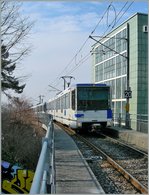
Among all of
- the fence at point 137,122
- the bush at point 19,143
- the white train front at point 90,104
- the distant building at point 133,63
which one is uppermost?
the distant building at point 133,63

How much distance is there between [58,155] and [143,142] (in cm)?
578

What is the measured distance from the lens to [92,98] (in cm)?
2284

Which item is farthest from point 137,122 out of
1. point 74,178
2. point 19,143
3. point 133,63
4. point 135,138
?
point 133,63

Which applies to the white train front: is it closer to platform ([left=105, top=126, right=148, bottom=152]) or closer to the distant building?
platform ([left=105, top=126, right=148, bottom=152])

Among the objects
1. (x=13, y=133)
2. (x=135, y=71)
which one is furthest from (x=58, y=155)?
(x=135, y=71)

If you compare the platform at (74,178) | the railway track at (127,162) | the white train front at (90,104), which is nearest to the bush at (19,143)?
the white train front at (90,104)

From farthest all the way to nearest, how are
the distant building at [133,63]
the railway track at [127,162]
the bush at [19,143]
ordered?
the distant building at [133,63]
the bush at [19,143]
the railway track at [127,162]

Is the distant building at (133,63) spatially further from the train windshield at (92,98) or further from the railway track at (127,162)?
the railway track at (127,162)

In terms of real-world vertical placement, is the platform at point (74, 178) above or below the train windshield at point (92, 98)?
below

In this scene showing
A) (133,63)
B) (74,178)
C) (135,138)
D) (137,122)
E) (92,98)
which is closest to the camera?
(74,178)

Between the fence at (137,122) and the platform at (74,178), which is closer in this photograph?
the platform at (74,178)

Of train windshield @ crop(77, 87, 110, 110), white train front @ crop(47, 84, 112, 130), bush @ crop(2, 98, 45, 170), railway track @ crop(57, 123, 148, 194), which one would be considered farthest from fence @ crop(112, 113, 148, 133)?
bush @ crop(2, 98, 45, 170)

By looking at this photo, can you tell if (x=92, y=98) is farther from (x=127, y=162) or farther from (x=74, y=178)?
(x=74, y=178)

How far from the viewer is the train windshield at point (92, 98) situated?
2269 centimetres
